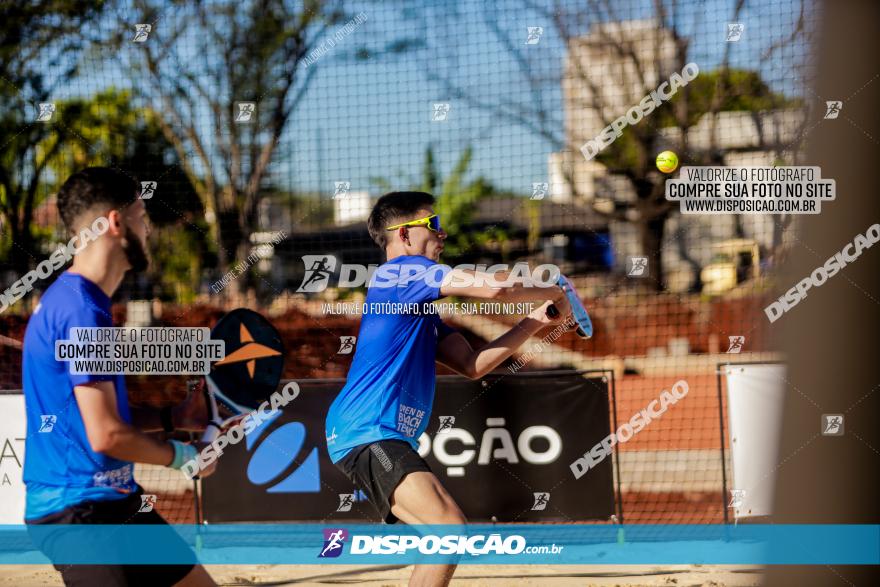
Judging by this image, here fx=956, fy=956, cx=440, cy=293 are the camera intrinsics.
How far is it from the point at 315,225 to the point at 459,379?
14.1ft

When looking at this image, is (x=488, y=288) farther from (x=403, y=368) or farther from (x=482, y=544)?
(x=482, y=544)

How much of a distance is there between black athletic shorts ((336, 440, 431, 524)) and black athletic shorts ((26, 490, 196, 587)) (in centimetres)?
110

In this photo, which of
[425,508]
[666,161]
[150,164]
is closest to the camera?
[425,508]

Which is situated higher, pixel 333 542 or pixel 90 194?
pixel 90 194

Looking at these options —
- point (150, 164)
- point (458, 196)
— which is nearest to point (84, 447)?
point (150, 164)

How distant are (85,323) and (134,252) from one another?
460 mm

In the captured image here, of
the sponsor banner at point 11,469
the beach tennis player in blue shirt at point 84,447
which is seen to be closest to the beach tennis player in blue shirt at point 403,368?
the beach tennis player in blue shirt at point 84,447

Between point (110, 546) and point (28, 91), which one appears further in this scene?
point (28, 91)

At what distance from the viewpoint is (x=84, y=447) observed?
311 centimetres

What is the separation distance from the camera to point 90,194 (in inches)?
136

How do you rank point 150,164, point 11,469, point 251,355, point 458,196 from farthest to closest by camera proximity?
1. point 458,196
2. point 150,164
3. point 11,469
4. point 251,355

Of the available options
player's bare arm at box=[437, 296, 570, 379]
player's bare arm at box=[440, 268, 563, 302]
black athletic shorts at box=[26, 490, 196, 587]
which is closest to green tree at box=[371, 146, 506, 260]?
player's bare arm at box=[437, 296, 570, 379]

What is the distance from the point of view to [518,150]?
8.45m

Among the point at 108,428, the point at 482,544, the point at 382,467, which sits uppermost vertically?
the point at 108,428
